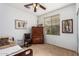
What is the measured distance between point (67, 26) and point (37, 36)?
0.52m

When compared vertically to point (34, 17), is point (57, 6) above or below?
above

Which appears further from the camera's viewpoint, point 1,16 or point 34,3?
point 34,3

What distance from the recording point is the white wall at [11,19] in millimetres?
1093

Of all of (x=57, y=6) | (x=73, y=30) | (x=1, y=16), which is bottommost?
(x=73, y=30)

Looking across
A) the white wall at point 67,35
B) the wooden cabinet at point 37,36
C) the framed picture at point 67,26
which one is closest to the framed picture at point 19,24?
the wooden cabinet at point 37,36

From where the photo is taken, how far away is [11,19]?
1.14 metres

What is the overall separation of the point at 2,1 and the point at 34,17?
1.64 feet

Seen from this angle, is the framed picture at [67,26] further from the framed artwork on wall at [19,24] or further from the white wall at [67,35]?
the framed artwork on wall at [19,24]

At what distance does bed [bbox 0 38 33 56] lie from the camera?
44.8 inches

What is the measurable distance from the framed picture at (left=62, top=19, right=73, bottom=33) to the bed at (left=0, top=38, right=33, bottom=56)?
61cm

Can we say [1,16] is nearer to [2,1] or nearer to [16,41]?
[2,1]

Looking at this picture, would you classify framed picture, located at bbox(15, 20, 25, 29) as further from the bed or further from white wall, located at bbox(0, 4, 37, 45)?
the bed

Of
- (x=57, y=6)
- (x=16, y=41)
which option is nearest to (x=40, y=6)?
A: (x=57, y=6)

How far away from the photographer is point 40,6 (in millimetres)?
1198
